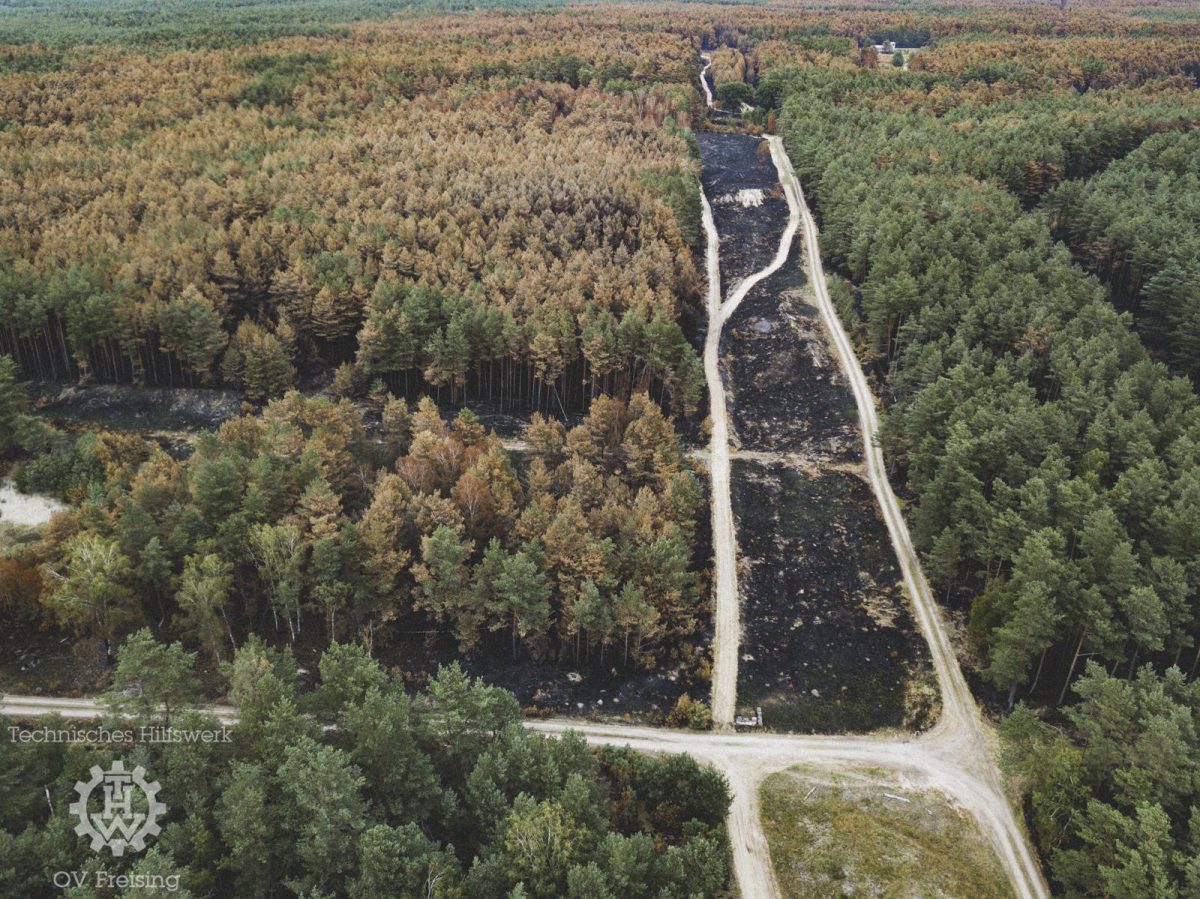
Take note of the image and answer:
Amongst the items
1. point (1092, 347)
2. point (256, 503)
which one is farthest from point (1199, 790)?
point (256, 503)

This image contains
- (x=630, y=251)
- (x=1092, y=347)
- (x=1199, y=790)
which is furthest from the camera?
(x=630, y=251)

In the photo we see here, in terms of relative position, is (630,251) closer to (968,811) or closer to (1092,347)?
(1092,347)

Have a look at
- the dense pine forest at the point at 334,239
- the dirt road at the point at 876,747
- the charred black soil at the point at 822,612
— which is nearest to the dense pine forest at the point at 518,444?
the dense pine forest at the point at 334,239

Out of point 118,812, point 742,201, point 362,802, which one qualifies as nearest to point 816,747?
point 362,802

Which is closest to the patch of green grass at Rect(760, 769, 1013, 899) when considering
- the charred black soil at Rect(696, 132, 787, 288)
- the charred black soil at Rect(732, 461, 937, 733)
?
the charred black soil at Rect(732, 461, 937, 733)

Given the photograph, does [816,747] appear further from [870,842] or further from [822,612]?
[822,612]

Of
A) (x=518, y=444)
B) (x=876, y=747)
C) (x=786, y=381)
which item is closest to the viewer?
(x=876, y=747)
